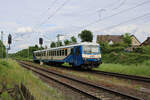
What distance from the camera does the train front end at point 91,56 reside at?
17.5 meters

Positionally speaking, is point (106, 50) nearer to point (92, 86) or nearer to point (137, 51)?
point (137, 51)

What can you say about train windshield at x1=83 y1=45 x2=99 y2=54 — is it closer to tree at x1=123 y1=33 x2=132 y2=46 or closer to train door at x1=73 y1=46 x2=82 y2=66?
train door at x1=73 y1=46 x2=82 y2=66

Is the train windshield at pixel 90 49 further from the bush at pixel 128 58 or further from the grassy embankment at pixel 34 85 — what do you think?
A: the bush at pixel 128 58

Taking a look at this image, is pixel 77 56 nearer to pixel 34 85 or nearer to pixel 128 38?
pixel 34 85

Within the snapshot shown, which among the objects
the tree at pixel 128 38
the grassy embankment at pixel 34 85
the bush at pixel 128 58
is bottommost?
the grassy embankment at pixel 34 85

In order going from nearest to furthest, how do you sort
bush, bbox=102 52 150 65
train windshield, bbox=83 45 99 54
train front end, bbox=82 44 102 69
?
train front end, bbox=82 44 102 69
train windshield, bbox=83 45 99 54
bush, bbox=102 52 150 65

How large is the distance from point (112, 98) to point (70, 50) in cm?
1274

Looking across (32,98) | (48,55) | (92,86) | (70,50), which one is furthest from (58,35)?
(32,98)

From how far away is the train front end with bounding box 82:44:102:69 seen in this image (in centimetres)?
1751

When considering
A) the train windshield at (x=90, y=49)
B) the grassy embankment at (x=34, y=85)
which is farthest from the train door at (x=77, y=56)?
the grassy embankment at (x=34, y=85)

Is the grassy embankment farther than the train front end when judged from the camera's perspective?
No

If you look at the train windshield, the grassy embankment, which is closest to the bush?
the train windshield

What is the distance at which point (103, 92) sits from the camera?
825 cm

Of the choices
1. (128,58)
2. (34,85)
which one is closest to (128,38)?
(128,58)
